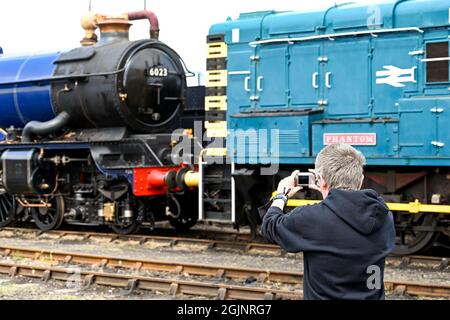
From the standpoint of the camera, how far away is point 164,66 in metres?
14.3

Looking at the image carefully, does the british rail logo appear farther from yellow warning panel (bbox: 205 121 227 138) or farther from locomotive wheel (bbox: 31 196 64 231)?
locomotive wheel (bbox: 31 196 64 231)

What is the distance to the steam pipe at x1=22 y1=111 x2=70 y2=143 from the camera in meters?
14.6

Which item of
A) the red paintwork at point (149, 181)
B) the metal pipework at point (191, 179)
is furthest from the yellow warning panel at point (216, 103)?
the red paintwork at point (149, 181)

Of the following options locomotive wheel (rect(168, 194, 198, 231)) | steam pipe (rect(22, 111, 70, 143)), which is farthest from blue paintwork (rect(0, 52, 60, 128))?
locomotive wheel (rect(168, 194, 198, 231))

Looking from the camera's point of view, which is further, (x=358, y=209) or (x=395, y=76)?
(x=395, y=76)

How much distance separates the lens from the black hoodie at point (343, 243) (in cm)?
351

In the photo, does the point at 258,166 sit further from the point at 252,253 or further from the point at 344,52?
the point at 344,52

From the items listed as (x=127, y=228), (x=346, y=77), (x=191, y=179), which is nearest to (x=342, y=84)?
(x=346, y=77)

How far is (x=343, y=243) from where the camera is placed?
139 inches

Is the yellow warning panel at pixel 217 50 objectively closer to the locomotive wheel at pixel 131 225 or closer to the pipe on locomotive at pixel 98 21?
the pipe on locomotive at pixel 98 21

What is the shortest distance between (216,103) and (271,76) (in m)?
1.15

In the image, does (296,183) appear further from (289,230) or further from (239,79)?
(239,79)
